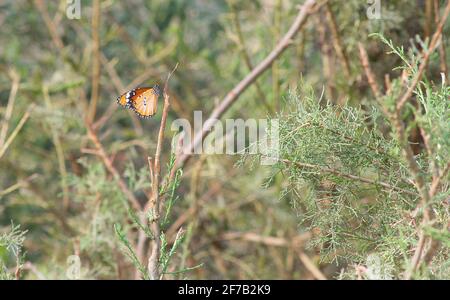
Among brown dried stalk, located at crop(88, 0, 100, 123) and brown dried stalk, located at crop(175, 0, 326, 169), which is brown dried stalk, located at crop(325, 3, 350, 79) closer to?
brown dried stalk, located at crop(175, 0, 326, 169)

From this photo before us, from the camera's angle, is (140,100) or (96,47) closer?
(140,100)

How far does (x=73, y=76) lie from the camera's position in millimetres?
1798

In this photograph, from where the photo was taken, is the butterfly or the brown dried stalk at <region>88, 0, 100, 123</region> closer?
the butterfly

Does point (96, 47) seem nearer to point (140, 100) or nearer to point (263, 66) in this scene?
point (263, 66)

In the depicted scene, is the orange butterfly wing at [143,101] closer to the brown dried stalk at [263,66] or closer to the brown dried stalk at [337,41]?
the brown dried stalk at [263,66]

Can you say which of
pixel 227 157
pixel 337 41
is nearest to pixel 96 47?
pixel 227 157

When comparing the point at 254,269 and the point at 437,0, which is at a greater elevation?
the point at 437,0

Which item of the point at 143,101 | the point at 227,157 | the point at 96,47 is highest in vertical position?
the point at 96,47

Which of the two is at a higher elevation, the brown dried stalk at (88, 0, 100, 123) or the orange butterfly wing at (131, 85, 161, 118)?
the brown dried stalk at (88, 0, 100, 123)

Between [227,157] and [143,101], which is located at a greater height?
[143,101]

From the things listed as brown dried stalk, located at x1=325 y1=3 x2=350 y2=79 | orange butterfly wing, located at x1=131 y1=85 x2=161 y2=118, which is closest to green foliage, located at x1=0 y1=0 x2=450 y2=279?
brown dried stalk, located at x1=325 y1=3 x2=350 y2=79
